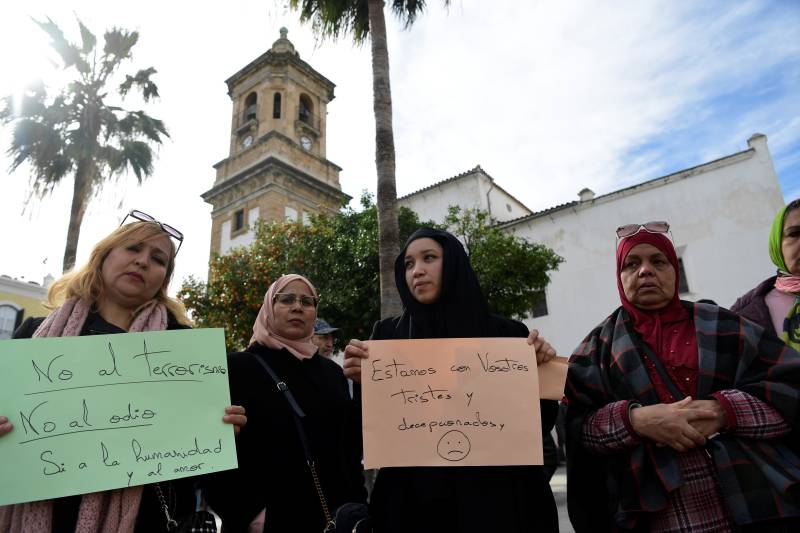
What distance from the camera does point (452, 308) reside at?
2.07 m

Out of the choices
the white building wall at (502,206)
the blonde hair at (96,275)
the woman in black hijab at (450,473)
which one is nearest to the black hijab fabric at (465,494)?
the woman in black hijab at (450,473)

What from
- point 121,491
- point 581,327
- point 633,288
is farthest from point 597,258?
point 121,491

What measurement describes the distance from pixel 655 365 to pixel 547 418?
18.9 inches

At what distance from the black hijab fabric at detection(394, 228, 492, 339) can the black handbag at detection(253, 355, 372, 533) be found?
0.64 metres

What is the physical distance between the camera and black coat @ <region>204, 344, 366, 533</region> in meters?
2.05

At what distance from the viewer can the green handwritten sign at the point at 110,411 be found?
1.57 metres

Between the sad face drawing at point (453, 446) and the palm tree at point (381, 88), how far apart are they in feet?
11.9

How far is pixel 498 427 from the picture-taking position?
1777mm

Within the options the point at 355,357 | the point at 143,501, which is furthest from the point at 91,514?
the point at 355,357

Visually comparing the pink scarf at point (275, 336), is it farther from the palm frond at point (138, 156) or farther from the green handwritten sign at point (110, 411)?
the palm frond at point (138, 156)

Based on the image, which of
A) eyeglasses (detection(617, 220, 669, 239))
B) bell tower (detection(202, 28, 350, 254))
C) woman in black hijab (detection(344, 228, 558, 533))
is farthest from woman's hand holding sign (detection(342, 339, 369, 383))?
bell tower (detection(202, 28, 350, 254))

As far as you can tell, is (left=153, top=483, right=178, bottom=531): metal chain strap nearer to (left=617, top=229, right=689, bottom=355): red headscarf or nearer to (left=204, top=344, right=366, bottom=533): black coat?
(left=204, top=344, right=366, bottom=533): black coat

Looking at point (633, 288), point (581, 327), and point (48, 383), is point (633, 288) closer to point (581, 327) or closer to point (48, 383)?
point (48, 383)

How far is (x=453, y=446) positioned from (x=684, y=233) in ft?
Answer: 56.4
